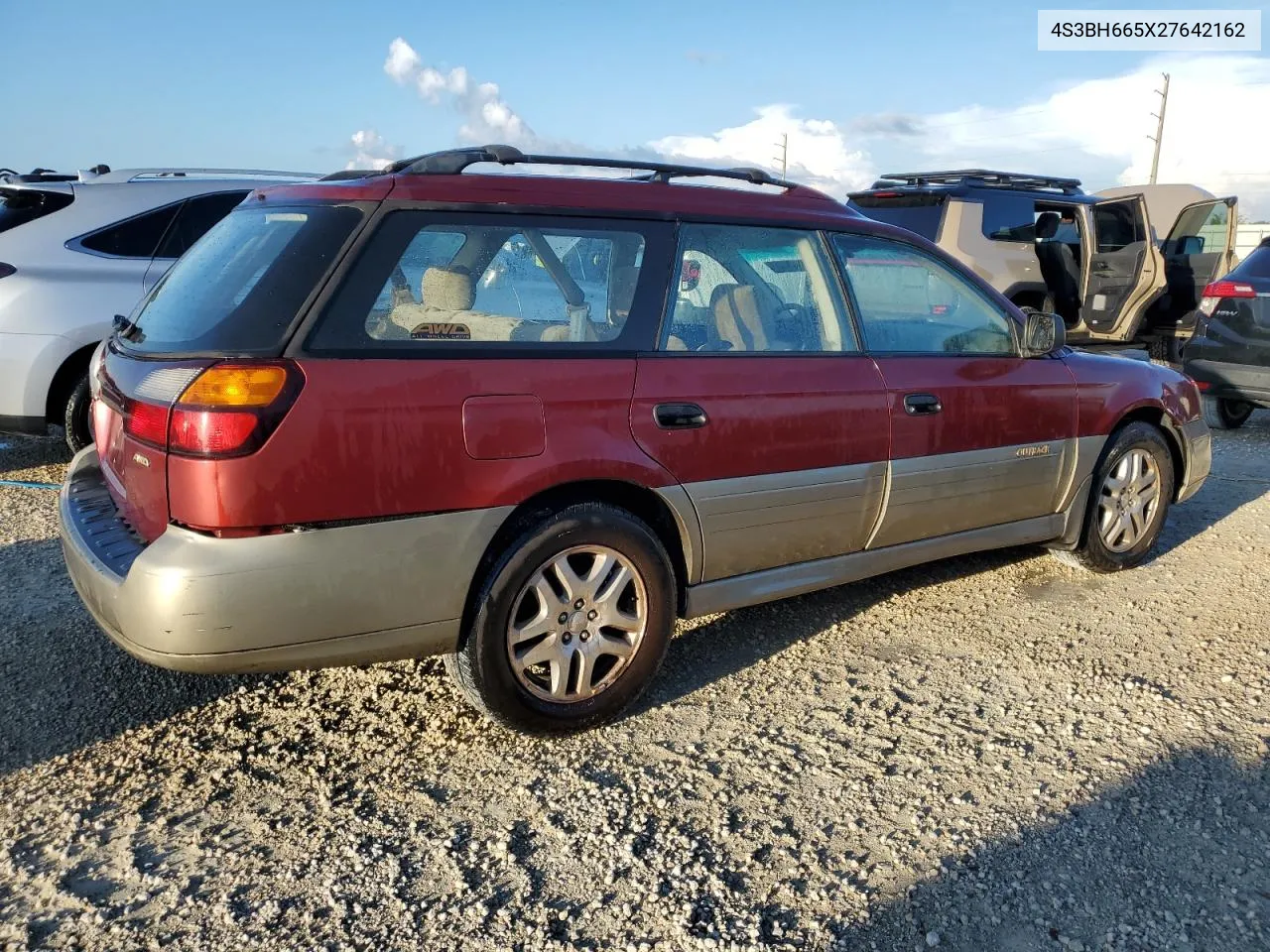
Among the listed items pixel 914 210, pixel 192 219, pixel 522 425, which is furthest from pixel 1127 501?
pixel 914 210

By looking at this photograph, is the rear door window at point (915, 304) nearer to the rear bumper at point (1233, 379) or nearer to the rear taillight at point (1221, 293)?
the rear bumper at point (1233, 379)

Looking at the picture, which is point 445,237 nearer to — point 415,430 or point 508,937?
point 415,430

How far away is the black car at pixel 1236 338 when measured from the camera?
25.4 ft

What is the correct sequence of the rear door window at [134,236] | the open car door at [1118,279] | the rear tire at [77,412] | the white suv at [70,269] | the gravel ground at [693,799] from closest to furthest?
1. the gravel ground at [693,799]
2. the white suv at [70,269]
3. the rear tire at [77,412]
4. the rear door window at [134,236]
5. the open car door at [1118,279]

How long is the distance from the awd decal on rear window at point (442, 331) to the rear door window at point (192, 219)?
3816 mm

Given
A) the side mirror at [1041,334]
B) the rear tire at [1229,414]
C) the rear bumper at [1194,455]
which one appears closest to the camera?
the side mirror at [1041,334]

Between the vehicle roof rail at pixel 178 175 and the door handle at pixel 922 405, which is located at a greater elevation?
the vehicle roof rail at pixel 178 175

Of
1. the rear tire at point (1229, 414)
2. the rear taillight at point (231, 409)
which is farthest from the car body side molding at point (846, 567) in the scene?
the rear tire at point (1229, 414)

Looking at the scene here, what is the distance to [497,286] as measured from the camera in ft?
9.91

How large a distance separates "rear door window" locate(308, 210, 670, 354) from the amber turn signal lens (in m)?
0.15

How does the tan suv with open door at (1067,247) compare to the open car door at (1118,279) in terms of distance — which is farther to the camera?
the open car door at (1118,279)

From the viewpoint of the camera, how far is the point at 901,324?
12.9 ft

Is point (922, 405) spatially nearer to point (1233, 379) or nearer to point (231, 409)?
point (231, 409)

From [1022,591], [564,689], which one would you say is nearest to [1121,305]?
[1022,591]
